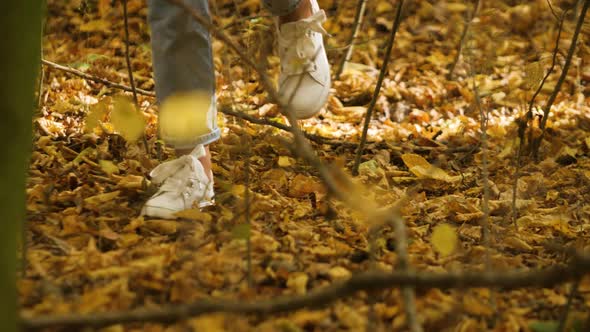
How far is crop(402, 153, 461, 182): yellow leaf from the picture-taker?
95.3 inches

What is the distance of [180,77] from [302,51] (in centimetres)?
48

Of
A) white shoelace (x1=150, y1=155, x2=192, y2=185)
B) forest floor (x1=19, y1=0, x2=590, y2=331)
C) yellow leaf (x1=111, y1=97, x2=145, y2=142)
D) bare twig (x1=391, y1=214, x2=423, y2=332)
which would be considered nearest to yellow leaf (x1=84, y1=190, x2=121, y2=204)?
forest floor (x1=19, y1=0, x2=590, y2=331)

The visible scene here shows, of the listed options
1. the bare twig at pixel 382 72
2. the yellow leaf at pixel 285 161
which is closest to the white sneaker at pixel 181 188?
the yellow leaf at pixel 285 161

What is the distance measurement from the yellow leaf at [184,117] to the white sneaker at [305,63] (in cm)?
32

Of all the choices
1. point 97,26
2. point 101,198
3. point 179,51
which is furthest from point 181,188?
point 97,26

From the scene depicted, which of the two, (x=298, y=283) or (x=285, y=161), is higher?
(x=285, y=161)

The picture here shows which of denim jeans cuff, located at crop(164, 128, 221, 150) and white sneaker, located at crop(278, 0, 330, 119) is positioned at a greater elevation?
white sneaker, located at crop(278, 0, 330, 119)

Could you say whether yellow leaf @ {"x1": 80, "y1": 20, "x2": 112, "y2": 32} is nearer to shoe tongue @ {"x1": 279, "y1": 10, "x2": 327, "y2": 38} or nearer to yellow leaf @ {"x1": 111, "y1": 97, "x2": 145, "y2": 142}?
shoe tongue @ {"x1": 279, "y1": 10, "x2": 327, "y2": 38}

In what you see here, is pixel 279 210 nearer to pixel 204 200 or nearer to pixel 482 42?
pixel 204 200

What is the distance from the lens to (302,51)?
2217 mm

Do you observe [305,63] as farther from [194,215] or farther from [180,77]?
[194,215]

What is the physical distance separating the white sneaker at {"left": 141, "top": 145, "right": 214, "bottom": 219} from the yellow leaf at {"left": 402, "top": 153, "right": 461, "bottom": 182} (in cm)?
84

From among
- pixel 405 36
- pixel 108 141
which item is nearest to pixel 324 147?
pixel 108 141

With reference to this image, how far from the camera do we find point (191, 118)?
5.31 feet
